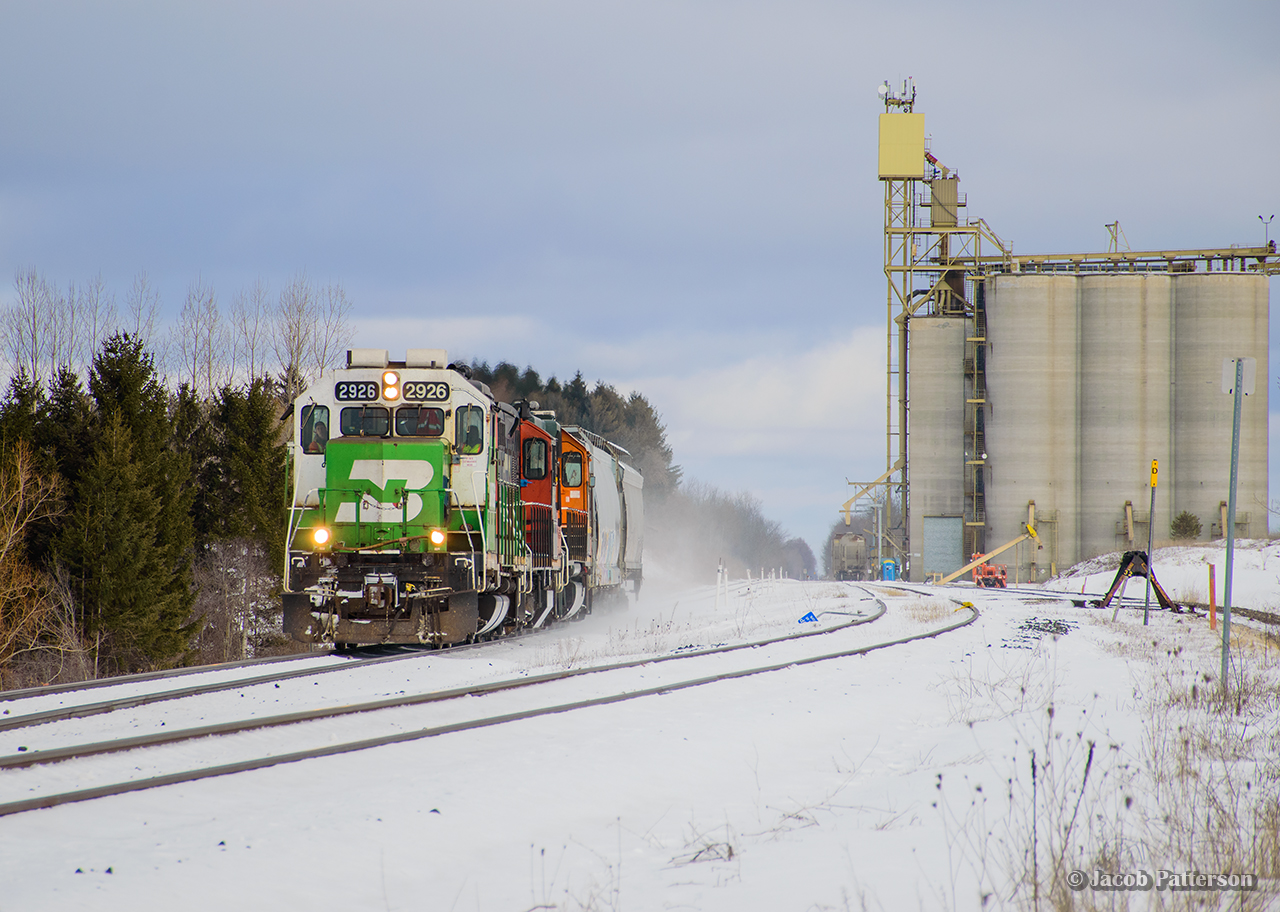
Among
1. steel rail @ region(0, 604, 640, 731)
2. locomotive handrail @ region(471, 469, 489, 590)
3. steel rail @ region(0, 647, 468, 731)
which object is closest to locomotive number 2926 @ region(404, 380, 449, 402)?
locomotive handrail @ region(471, 469, 489, 590)

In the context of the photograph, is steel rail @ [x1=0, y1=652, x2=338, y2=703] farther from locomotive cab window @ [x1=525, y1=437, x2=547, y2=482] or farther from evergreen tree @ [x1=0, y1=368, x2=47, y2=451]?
evergreen tree @ [x1=0, y1=368, x2=47, y2=451]

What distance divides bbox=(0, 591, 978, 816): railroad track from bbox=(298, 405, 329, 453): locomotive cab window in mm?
5680

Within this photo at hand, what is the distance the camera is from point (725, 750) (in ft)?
26.6

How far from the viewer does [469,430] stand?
50.2ft

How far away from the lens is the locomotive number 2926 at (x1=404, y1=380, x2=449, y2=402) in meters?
15.1

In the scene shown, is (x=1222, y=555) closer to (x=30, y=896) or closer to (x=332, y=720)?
(x=332, y=720)

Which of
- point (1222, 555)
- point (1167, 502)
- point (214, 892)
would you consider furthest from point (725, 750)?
point (1167, 502)

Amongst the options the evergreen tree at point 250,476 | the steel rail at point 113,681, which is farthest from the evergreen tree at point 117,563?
the steel rail at point 113,681

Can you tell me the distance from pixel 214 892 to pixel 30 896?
85 centimetres

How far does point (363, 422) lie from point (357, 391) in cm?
47

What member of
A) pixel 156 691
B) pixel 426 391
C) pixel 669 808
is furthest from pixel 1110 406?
pixel 669 808

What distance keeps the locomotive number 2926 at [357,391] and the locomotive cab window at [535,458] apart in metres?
3.47

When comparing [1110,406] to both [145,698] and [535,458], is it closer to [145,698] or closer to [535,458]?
[535,458]

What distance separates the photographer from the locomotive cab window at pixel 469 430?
49.9ft
